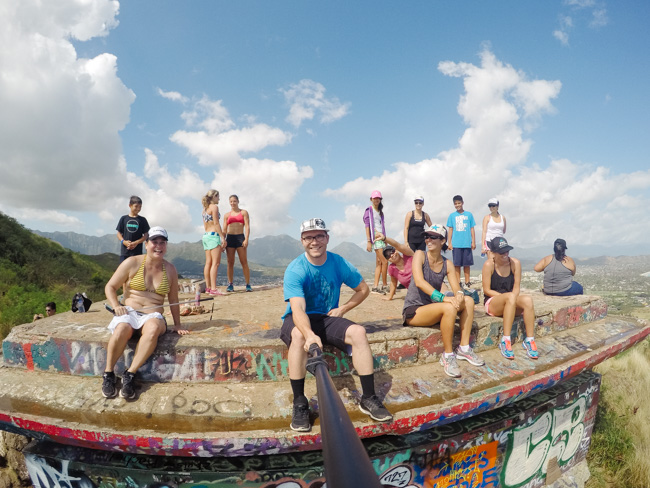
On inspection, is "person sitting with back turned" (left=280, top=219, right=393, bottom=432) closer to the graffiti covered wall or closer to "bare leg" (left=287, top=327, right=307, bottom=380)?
"bare leg" (left=287, top=327, right=307, bottom=380)

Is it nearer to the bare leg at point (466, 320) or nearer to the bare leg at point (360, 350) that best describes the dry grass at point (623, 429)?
the bare leg at point (466, 320)

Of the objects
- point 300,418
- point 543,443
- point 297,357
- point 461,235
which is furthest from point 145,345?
point 461,235

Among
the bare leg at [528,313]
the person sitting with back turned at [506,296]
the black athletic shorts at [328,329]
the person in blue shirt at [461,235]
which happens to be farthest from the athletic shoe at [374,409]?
the person in blue shirt at [461,235]

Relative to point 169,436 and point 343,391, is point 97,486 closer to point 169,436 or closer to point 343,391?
point 169,436

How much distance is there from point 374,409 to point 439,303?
150cm

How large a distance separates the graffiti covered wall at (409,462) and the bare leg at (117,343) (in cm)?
81

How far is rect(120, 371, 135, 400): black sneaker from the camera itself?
3043 mm

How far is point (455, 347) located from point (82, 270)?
25.8 m

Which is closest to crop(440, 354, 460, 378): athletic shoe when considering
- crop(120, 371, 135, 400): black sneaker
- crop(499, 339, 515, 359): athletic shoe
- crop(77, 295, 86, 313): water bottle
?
crop(499, 339, 515, 359): athletic shoe

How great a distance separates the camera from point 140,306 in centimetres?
373

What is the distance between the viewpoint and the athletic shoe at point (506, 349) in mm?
4074

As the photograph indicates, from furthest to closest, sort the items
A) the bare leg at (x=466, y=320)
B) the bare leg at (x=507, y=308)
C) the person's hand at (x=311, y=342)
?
the bare leg at (x=507, y=308) < the bare leg at (x=466, y=320) < the person's hand at (x=311, y=342)

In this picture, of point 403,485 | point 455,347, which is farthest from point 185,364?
point 455,347

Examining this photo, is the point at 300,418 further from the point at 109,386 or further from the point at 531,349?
the point at 531,349
